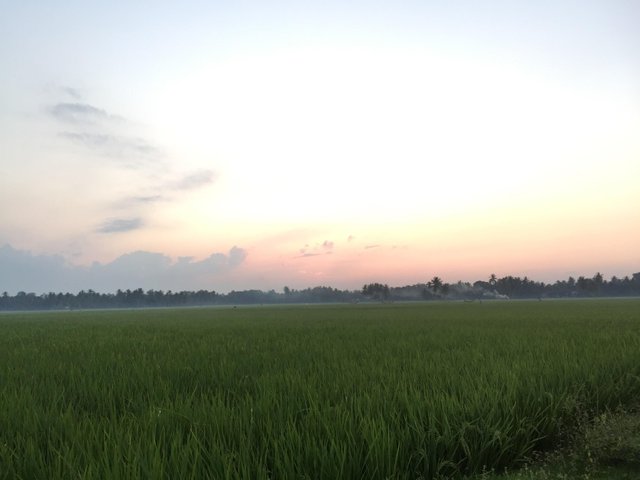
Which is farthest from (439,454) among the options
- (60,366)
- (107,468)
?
(60,366)

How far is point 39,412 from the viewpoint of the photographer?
13.4 feet

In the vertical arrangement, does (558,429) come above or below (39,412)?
below

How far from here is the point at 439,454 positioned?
3.26 m

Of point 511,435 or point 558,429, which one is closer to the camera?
point 511,435

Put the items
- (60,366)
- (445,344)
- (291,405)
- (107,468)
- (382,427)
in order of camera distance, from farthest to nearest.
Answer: (445,344), (60,366), (291,405), (382,427), (107,468)

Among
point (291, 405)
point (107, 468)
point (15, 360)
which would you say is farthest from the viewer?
point (15, 360)

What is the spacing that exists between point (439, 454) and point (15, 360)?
29.9ft

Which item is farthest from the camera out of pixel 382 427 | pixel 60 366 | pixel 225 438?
pixel 60 366

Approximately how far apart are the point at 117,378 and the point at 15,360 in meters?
4.30

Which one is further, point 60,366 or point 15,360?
point 15,360

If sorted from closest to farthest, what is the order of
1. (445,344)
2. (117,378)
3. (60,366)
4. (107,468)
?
1. (107,468)
2. (117,378)
3. (60,366)
4. (445,344)

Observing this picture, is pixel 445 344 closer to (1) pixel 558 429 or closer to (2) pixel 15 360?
(1) pixel 558 429

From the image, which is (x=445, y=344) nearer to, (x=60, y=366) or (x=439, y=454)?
(x=439, y=454)

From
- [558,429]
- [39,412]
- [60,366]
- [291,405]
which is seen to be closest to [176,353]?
[60,366]
